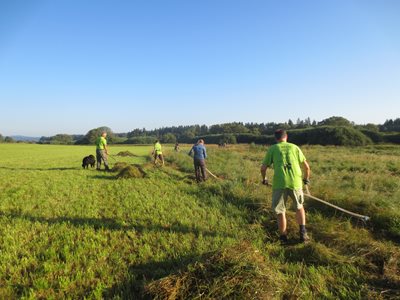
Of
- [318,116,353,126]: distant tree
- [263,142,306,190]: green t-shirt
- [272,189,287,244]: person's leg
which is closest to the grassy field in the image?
[272,189,287,244]: person's leg

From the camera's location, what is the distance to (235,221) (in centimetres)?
624

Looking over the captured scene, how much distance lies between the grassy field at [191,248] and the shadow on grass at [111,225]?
2 cm

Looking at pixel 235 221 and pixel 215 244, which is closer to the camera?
pixel 215 244

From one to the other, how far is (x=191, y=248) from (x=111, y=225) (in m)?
2.16

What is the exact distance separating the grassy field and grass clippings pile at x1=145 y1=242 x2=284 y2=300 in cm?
1

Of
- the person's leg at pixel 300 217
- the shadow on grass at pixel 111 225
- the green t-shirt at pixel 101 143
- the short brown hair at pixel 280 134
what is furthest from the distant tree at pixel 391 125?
the shadow on grass at pixel 111 225

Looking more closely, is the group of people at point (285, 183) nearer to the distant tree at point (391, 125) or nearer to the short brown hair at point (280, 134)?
the short brown hair at point (280, 134)

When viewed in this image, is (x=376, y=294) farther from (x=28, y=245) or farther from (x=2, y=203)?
(x=2, y=203)

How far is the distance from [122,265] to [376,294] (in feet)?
11.4

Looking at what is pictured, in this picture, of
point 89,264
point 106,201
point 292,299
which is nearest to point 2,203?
point 106,201

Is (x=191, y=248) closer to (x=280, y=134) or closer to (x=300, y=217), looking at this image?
(x=300, y=217)

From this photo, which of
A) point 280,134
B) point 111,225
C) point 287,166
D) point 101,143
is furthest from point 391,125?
point 111,225

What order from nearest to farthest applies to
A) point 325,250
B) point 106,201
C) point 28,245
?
point 325,250 → point 28,245 → point 106,201

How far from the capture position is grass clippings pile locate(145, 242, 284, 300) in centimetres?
315
